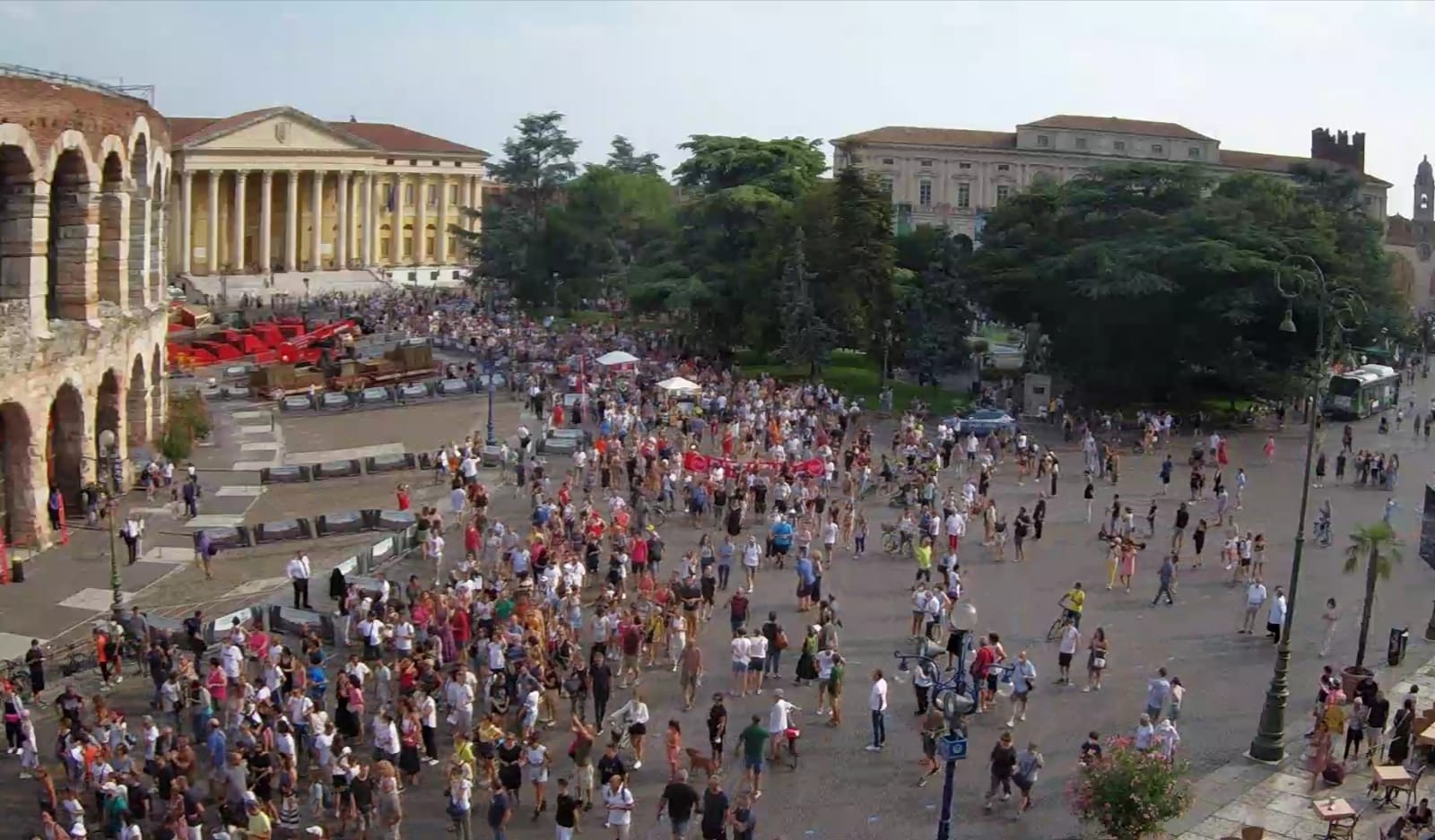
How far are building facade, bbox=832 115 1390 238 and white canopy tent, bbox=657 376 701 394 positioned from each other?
5637 cm

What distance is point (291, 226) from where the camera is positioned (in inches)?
3578

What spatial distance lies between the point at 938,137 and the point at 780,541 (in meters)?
82.7

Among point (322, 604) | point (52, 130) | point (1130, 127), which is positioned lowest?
point (322, 604)

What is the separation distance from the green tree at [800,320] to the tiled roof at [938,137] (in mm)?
50767

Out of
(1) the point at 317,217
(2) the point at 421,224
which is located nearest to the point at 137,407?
(1) the point at 317,217

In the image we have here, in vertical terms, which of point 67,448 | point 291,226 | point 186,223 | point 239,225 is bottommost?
point 67,448

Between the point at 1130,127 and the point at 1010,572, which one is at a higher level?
A: the point at 1130,127

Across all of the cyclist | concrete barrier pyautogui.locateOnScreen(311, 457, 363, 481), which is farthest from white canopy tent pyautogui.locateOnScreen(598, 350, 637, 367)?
the cyclist

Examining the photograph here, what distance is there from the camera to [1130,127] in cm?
10275

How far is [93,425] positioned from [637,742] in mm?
21707

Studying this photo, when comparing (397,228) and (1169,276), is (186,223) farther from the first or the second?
(1169,276)

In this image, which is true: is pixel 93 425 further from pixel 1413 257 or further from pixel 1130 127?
pixel 1413 257

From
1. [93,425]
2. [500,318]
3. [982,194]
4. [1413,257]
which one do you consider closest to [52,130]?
[93,425]

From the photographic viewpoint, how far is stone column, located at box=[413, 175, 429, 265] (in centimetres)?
10419
